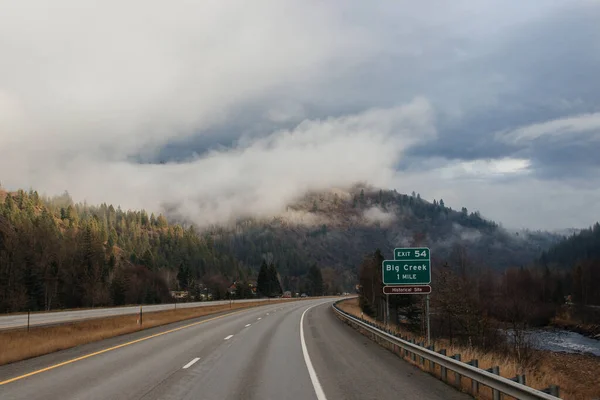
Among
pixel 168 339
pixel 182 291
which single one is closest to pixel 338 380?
pixel 168 339

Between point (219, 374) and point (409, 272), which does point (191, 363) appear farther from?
point (409, 272)

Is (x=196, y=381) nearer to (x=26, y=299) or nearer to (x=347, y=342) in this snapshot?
(x=347, y=342)

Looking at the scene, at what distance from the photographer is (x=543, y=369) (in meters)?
26.1

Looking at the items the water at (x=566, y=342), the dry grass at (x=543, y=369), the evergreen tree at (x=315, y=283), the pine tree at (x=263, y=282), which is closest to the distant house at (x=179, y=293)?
the pine tree at (x=263, y=282)

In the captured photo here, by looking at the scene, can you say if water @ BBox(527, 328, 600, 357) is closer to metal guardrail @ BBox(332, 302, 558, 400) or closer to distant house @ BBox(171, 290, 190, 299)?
metal guardrail @ BBox(332, 302, 558, 400)

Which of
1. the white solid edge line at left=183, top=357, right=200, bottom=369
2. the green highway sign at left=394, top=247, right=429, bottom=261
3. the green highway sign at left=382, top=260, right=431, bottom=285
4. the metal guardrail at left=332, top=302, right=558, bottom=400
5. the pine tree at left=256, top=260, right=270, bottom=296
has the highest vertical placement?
the green highway sign at left=394, top=247, right=429, bottom=261

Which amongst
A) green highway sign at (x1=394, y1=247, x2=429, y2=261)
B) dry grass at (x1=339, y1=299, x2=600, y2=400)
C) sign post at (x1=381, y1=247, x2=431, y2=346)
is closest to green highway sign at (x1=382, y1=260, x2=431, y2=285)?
sign post at (x1=381, y1=247, x2=431, y2=346)

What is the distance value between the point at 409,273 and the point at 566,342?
4945 centimetres

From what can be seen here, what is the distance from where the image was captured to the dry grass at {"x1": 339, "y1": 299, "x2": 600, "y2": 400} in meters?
10.7

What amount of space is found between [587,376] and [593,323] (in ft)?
146

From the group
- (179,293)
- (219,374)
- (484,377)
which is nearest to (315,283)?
(179,293)

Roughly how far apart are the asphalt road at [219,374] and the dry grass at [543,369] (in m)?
0.63

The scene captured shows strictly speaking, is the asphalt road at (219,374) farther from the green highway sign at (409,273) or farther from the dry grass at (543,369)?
the green highway sign at (409,273)

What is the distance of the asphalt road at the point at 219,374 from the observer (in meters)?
9.04
